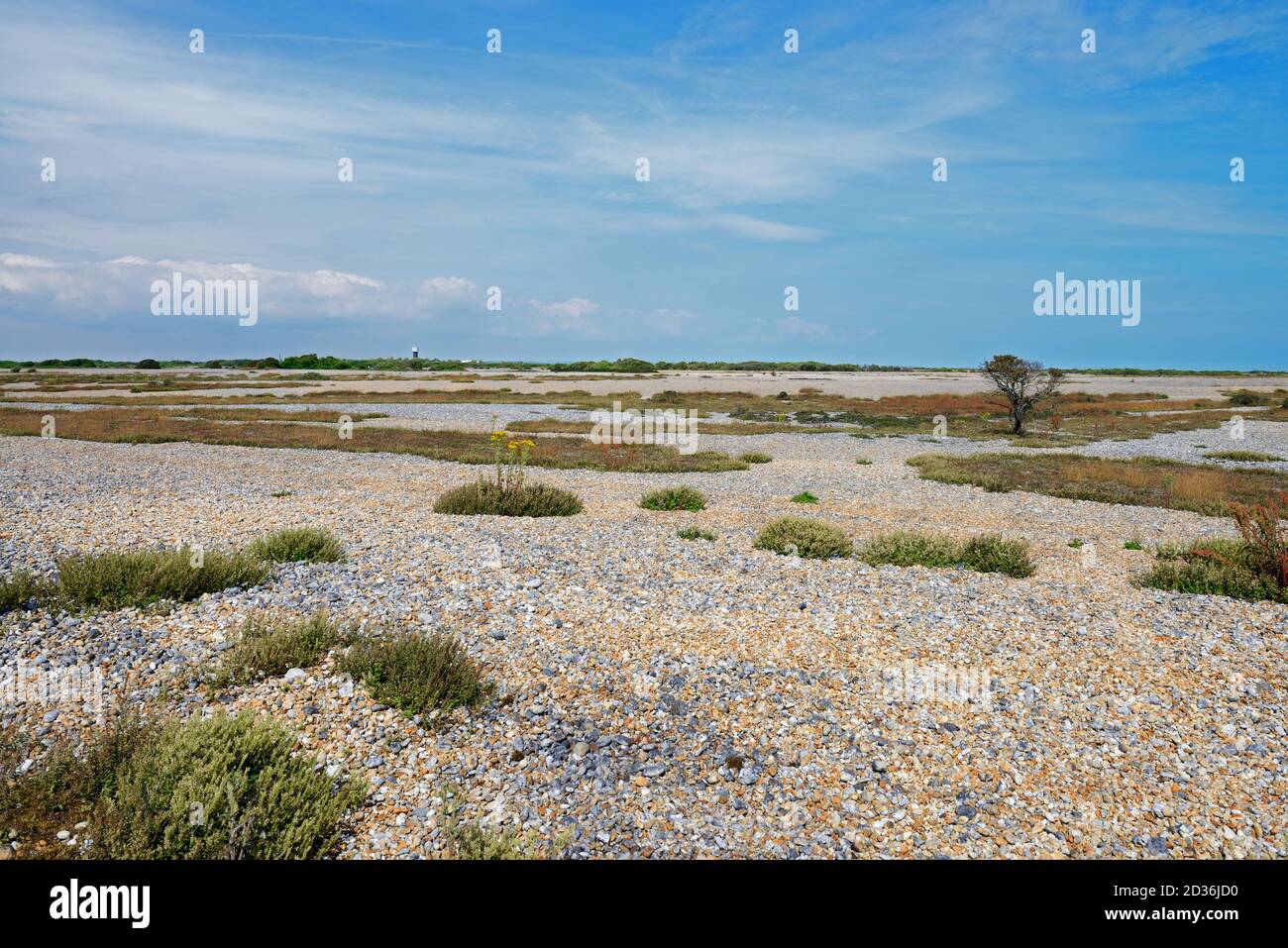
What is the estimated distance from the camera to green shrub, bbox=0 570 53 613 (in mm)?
8383

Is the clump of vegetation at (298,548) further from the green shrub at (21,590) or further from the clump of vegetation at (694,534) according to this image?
the clump of vegetation at (694,534)

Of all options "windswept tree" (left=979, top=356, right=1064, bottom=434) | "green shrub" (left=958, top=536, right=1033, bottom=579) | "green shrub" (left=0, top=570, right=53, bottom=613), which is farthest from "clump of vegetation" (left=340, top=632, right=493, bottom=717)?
"windswept tree" (left=979, top=356, right=1064, bottom=434)

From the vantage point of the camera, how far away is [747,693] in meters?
7.37

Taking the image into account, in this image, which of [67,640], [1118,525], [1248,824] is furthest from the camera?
[1118,525]

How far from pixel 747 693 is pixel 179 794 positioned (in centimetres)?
483

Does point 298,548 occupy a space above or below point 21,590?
above

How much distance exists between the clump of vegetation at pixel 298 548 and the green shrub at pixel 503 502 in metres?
3.89

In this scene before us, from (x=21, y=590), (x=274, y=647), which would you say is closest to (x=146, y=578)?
(x=21, y=590)

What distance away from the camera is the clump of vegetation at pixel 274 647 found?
7.05m

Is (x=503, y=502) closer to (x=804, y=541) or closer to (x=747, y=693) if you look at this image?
(x=804, y=541)
